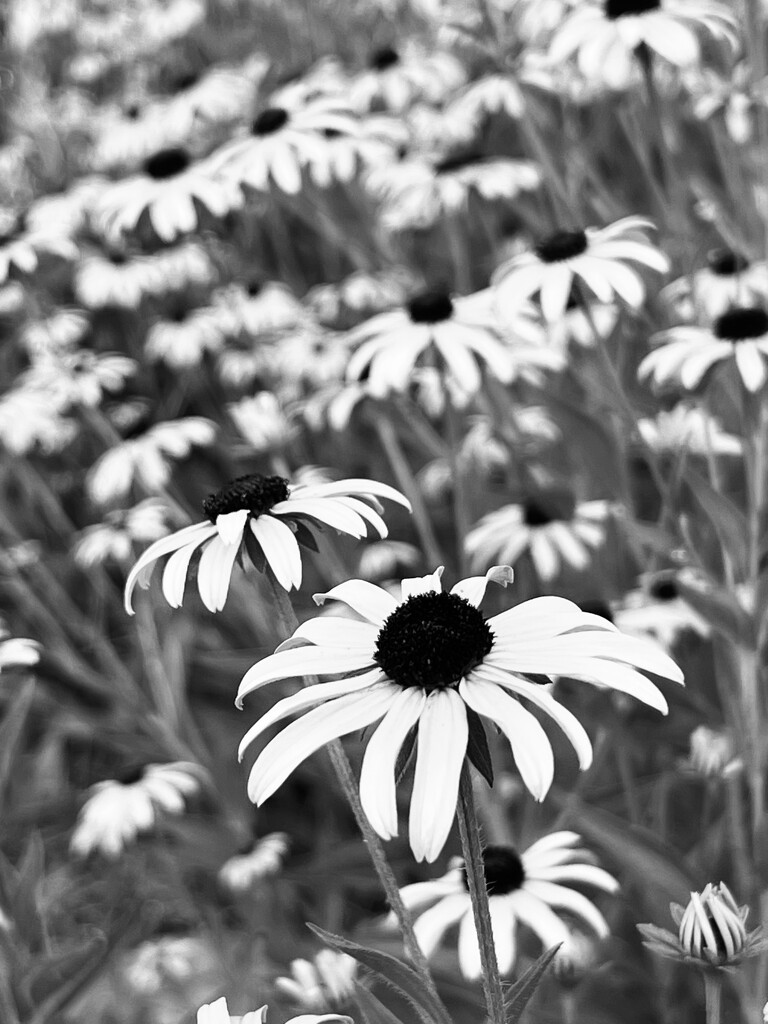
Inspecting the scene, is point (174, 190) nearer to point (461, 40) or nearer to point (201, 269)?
point (201, 269)

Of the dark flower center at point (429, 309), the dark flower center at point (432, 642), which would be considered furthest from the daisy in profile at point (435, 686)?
the dark flower center at point (429, 309)

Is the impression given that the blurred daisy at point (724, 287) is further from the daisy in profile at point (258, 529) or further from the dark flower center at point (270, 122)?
the daisy in profile at point (258, 529)

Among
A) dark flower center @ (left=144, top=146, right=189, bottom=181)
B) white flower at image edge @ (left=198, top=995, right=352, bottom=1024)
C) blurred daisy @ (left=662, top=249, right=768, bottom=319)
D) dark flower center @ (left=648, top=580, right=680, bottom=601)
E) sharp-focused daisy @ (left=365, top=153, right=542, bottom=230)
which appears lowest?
dark flower center @ (left=648, top=580, right=680, bottom=601)

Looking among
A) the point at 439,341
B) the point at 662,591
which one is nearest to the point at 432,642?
the point at 439,341

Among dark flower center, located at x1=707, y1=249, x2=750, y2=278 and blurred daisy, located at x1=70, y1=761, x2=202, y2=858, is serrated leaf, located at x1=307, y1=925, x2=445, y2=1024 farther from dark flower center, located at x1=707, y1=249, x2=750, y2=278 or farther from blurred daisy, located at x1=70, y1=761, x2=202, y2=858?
dark flower center, located at x1=707, y1=249, x2=750, y2=278

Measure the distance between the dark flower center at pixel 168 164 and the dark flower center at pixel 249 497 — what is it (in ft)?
5.91

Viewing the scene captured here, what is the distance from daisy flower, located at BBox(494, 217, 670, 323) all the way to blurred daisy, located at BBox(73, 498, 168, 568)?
999mm

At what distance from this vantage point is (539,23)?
236cm

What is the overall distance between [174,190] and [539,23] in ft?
2.79

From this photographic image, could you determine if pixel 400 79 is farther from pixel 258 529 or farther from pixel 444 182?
pixel 258 529

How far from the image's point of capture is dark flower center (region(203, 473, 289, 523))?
1.15m

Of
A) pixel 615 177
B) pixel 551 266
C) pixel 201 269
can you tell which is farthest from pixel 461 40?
pixel 551 266

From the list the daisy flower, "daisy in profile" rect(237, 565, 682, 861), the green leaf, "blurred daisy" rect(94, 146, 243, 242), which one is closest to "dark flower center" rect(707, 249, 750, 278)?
the daisy flower

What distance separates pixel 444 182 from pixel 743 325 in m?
1.24
